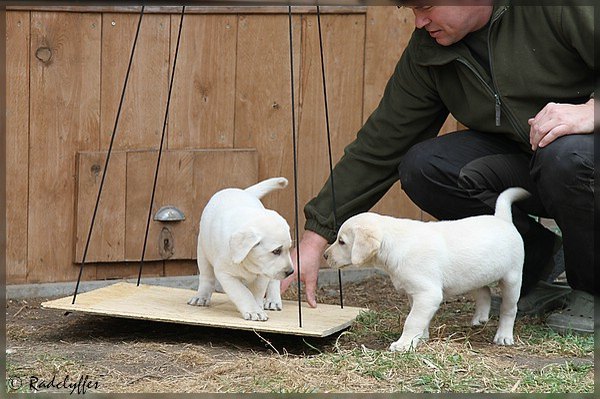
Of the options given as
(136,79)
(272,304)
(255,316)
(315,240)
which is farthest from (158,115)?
(255,316)

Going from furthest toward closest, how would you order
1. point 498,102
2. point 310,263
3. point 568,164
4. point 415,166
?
point 415,166, point 310,263, point 498,102, point 568,164

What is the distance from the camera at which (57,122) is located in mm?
5773

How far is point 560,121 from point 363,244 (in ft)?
3.27

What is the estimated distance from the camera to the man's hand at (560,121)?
15.3ft

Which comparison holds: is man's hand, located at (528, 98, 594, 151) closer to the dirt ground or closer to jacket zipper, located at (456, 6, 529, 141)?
jacket zipper, located at (456, 6, 529, 141)

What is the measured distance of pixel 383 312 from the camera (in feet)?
18.2

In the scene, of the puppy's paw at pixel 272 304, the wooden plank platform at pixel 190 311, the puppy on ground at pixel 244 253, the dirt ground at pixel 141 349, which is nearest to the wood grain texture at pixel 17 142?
the dirt ground at pixel 141 349

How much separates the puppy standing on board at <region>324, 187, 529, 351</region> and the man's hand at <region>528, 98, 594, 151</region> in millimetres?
405

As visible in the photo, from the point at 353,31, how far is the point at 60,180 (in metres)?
1.84

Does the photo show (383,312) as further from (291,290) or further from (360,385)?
(360,385)

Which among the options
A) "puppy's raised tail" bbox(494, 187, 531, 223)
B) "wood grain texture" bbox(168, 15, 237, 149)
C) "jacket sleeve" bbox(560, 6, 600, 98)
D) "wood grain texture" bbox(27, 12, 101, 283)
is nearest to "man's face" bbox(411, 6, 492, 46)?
"jacket sleeve" bbox(560, 6, 600, 98)

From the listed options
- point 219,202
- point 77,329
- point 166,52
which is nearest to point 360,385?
point 219,202

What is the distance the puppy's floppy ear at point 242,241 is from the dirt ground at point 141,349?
1.25 ft

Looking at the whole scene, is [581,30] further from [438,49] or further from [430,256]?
[430,256]
